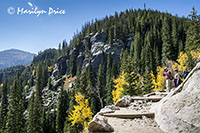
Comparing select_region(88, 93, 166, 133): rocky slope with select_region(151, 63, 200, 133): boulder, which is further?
select_region(88, 93, 166, 133): rocky slope

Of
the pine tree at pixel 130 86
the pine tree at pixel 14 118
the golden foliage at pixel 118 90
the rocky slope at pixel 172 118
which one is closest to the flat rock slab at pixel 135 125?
the rocky slope at pixel 172 118

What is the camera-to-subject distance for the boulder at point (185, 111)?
5.65 m

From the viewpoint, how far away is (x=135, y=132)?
6859 mm

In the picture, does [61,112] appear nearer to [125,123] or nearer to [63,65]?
[125,123]

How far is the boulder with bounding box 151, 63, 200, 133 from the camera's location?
18.5ft

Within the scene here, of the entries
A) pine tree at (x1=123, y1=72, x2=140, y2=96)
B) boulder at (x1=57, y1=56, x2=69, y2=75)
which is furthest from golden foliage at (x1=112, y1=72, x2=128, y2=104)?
boulder at (x1=57, y1=56, x2=69, y2=75)

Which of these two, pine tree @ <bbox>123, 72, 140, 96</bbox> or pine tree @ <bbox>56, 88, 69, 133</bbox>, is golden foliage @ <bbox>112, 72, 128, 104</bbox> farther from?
pine tree @ <bbox>56, 88, 69, 133</bbox>

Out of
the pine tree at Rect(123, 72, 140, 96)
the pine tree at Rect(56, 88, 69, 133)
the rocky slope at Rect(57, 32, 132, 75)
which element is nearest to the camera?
the pine tree at Rect(123, 72, 140, 96)

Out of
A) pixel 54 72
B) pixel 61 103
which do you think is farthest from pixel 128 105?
pixel 54 72

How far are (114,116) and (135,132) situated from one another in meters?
2.50

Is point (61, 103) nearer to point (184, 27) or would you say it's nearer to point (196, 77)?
point (196, 77)

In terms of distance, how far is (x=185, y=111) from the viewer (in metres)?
6.01

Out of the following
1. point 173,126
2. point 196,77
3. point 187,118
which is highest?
point 196,77

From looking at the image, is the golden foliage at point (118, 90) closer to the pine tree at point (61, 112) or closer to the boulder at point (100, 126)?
the boulder at point (100, 126)
